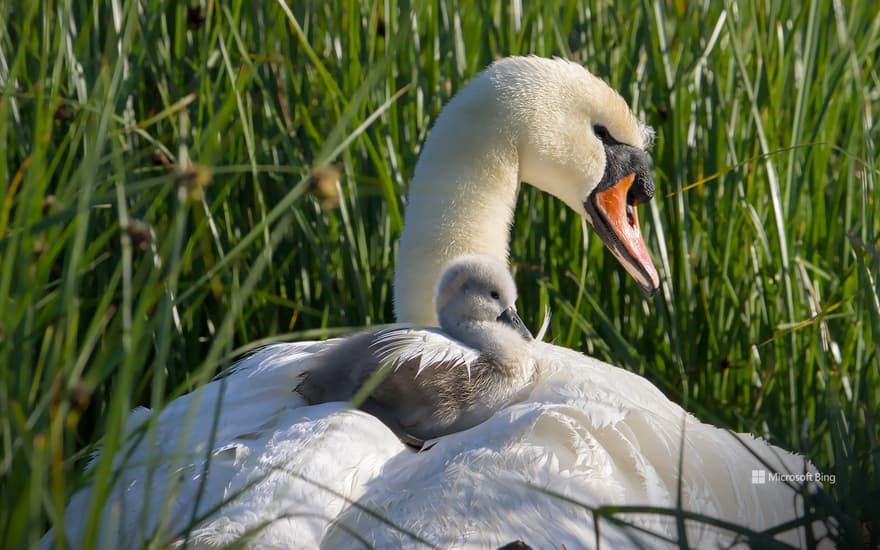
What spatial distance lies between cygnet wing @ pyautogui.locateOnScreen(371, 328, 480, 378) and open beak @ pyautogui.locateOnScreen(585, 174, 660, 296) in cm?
81

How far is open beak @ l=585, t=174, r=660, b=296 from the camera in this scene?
281 cm

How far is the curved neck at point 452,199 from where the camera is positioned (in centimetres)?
258

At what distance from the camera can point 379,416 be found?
2010mm

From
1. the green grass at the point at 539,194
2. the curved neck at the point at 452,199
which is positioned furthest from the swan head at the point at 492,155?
the green grass at the point at 539,194

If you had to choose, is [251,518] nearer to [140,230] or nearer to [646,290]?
[140,230]

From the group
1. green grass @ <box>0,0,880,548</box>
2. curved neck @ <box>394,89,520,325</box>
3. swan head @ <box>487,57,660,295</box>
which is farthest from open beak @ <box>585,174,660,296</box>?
curved neck @ <box>394,89,520,325</box>

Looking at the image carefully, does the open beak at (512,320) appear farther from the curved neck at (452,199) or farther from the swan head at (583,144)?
the swan head at (583,144)

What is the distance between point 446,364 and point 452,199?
64 centimetres

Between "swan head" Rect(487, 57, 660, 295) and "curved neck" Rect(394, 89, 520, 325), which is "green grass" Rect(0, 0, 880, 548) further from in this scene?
"curved neck" Rect(394, 89, 520, 325)

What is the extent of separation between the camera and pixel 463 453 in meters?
1.81

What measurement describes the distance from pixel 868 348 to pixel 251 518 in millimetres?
1783

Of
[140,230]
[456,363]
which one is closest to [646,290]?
[456,363]

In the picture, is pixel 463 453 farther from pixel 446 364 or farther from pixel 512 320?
pixel 512 320

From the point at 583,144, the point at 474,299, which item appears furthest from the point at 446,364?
the point at 583,144
